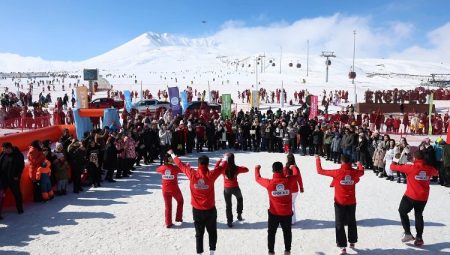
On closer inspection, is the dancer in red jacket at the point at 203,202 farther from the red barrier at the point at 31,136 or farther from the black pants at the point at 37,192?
the red barrier at the point at 31,136

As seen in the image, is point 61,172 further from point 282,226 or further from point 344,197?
point 344,197

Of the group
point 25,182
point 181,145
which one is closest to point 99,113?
point 181,145

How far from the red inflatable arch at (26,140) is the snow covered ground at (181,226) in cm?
40

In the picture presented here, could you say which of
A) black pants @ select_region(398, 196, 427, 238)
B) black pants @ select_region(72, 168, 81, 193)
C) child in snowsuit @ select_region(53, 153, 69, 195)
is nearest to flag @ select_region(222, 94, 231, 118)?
black pants @ select_region(72, 168, 81, 193)

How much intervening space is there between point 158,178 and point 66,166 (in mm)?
2779

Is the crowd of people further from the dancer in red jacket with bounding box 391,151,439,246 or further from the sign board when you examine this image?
the sign board

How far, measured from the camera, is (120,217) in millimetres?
7984

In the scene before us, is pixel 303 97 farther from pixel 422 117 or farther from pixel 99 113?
pixel 99 113

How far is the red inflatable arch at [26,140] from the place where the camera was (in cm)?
890

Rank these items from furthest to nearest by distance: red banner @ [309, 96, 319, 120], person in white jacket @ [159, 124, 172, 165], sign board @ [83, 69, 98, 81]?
sign board @ [83, 69, 98, 81] → red banner @ [309, 96, 319, 120] → person in white jacket @ [159, 124, 172, 165]

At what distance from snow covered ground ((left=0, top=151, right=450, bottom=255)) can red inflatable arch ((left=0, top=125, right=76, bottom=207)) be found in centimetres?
40

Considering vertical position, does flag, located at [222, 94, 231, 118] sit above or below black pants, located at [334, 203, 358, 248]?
above

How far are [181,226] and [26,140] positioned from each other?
10809 mm

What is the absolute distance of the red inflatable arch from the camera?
8898 millimetres
